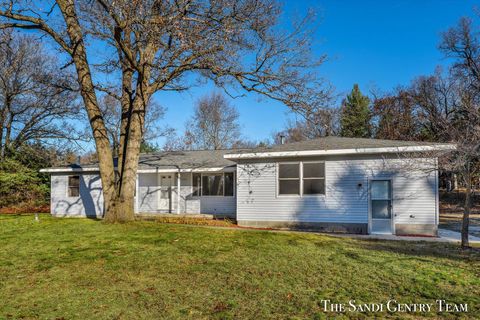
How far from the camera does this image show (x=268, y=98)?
10.7 metres

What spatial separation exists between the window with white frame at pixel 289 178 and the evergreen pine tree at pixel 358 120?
729 inches

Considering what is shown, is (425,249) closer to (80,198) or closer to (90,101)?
(90,101)

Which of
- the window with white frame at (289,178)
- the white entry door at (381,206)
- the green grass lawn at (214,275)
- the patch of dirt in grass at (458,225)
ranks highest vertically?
the window with white frame at (289,178)

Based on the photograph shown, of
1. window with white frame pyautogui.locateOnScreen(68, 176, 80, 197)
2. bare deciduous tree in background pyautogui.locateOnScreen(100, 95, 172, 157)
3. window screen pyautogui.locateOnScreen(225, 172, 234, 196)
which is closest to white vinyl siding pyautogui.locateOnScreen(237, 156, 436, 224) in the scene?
window screen pyautogui.locateOnScreen(225, 172, 234, 196)

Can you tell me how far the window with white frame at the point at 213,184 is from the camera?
16.2 meters

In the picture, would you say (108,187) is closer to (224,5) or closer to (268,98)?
(268,98)

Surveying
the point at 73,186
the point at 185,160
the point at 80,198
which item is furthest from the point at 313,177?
the point at 73,186

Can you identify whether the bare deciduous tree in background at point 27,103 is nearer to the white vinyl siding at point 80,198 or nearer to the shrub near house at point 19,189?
the shrub near house at point 19,189

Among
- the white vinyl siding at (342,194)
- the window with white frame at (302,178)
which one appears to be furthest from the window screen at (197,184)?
the window with white frame at (302,178)

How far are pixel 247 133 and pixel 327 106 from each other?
28.6 meters

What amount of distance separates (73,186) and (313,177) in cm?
1308

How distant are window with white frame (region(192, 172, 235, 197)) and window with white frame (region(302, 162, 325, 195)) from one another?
456cm

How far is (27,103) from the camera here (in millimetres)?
22594

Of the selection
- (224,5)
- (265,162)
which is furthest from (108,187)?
(224,5)
